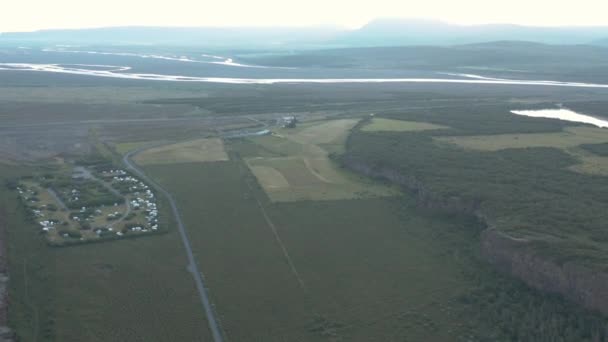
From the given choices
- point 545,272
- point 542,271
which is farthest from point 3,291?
point 545,272

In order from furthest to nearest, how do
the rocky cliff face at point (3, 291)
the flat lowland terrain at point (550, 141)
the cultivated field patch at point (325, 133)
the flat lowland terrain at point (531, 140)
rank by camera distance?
1. the cultivated field patch at point (325, 133)
2. the flat lowland terrain at point (531, 140)
3. the flat lowland terrain at point (550, 141)
4. the rocky cliff face at point (3, 291)

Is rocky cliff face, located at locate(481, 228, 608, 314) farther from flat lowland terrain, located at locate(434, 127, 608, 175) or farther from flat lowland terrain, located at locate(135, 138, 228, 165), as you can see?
flat lowland terrain, located at locate(135, 138, 228, 165)

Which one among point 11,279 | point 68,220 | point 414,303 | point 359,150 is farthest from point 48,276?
point 359,150

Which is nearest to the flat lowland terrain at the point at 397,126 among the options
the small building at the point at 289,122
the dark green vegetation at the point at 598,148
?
the small building at the point at 289,122

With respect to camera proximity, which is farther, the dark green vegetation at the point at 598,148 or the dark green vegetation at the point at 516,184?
the dark green vegetation at the point at 598,148

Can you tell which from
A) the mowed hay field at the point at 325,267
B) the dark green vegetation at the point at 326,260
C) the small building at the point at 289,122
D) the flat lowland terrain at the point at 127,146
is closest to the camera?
the dark green vegetation at the point at 326,260

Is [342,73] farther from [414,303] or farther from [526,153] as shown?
[414,303]

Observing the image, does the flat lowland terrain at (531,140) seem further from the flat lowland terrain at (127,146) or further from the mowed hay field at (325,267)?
the flat lowland terrain at (127,146)
